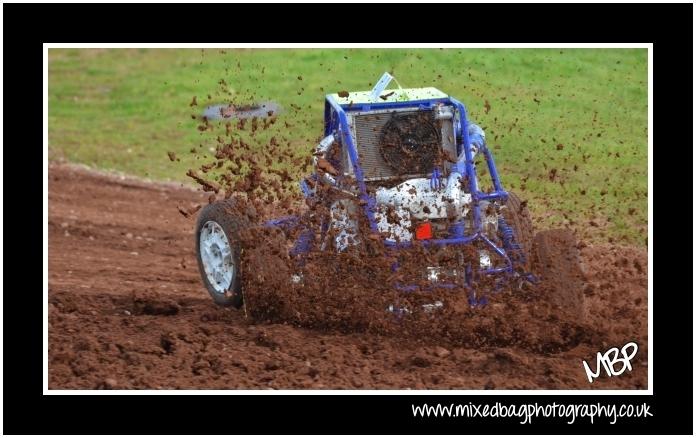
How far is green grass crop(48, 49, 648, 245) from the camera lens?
52.0ft

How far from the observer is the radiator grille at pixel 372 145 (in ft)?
35.3

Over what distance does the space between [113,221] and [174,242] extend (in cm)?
130

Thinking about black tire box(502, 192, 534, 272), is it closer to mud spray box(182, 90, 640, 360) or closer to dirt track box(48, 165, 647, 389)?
mud spray box(182, 90, 640, 360)

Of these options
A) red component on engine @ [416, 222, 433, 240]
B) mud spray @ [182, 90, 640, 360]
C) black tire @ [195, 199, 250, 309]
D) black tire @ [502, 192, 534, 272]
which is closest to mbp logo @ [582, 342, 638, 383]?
mud spray @ [182, 90, 640, 360]

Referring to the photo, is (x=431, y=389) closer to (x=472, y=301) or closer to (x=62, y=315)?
(x=472, y=301)

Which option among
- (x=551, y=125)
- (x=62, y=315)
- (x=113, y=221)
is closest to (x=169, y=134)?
(x=113, y=221)

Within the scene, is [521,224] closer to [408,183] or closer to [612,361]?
[408,183]

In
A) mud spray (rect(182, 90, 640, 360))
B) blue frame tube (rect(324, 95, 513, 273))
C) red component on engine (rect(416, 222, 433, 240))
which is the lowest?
mud spray (rect(182, 90, 640, 360))

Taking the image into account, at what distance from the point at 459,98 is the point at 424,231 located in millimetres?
7923

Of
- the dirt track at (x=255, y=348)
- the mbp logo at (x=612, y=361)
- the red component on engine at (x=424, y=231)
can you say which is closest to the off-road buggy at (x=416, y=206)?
the red component on engine at (x=424, y=231)

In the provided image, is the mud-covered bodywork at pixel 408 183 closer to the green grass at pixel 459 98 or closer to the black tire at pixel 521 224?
the black tire at pixel 521 224

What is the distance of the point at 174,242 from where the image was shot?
14.9 meters

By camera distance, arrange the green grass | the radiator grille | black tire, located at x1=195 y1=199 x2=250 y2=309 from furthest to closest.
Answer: the green grass
black tire, located at x1=195 y1=199 x2=250 y2=309
the radiator grille

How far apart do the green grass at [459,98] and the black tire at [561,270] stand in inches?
125
